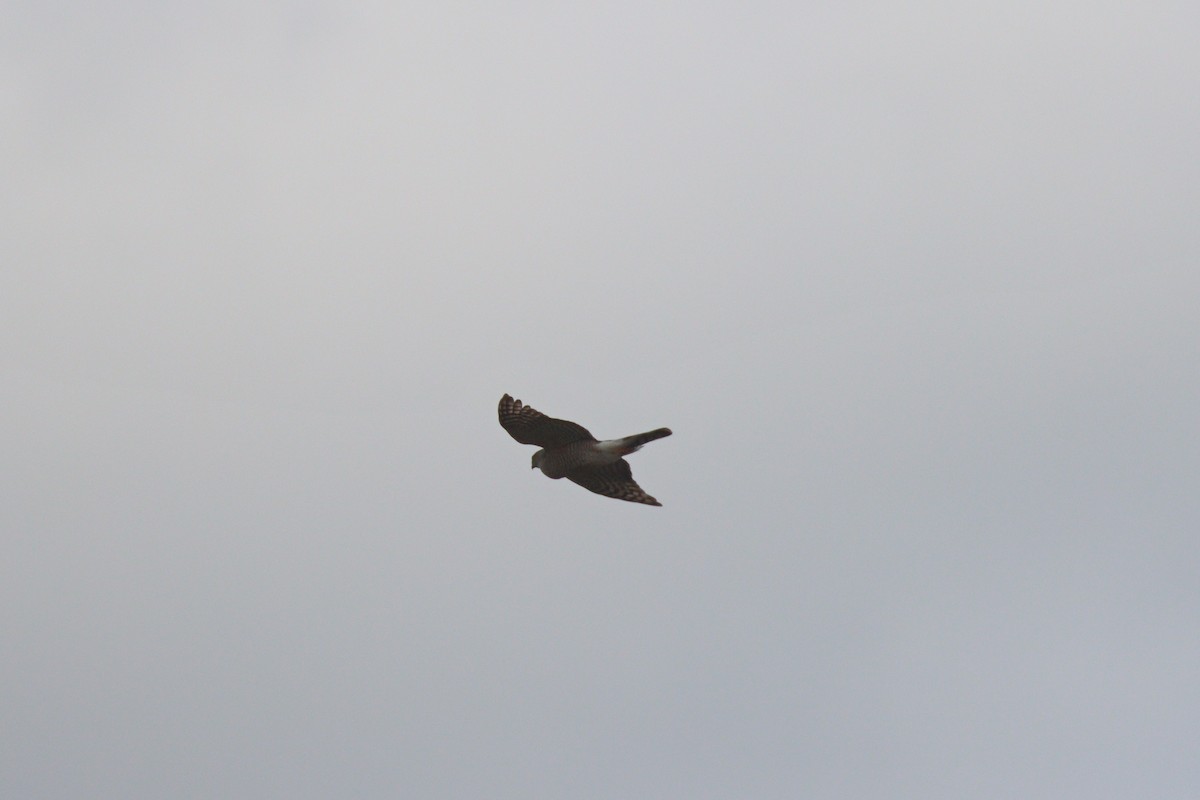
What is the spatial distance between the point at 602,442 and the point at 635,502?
61.3 inches

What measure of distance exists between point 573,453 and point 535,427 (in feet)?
3.55

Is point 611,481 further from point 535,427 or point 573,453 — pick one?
point 535,427

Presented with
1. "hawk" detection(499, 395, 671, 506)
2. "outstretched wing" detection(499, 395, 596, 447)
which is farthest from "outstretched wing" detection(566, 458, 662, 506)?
"outstretched wing" detection(499, 395, 596, 447)

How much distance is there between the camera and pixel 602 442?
90.1ft

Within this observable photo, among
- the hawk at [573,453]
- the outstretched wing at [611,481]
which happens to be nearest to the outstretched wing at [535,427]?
the hawk at [573,453]

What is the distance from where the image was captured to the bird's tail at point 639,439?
2639 cm

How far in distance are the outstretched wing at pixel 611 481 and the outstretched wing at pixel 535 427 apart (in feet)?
2.61

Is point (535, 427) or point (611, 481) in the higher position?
point (535, 427)

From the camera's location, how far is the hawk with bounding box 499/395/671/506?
27594mm

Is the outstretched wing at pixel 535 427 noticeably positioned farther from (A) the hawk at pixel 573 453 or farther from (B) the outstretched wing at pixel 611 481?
(B) the outstretched wing at pixel 611 481

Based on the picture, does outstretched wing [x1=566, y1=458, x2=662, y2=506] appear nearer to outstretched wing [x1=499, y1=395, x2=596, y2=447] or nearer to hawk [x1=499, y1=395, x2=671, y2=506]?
hawk [x1=499, y1=395, x2=671, y2=506]

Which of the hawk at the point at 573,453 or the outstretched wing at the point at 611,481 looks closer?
the hawk at the point at 573,453

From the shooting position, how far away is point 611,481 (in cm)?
2827

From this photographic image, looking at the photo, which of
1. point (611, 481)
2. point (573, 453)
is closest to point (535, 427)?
point (573, 453)
